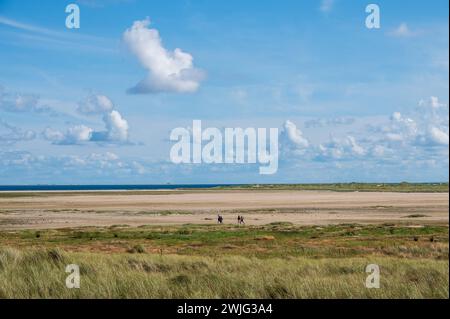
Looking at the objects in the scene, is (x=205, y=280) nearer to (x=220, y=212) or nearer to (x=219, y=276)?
(x=219, y=276)

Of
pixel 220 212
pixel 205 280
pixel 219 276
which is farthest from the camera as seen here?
pixel 220 212

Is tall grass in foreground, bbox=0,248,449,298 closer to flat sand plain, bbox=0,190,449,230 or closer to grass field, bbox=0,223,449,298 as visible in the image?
grass field, bbox=0,223,449,298

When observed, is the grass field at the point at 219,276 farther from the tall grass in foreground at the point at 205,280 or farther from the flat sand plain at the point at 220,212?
the flat sand plain at the point at 220,212

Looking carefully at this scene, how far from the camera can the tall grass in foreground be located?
11.5 m

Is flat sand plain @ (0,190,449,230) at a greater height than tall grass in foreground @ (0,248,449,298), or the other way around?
tall grass in foreground @ (0,248,449,298)

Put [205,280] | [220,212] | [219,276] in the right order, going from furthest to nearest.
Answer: [220,212]
[219,276]
[205,280]

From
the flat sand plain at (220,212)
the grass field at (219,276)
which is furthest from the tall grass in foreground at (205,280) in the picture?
the flat sand plain at (220,212)

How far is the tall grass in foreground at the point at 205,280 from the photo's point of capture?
11.5 metres

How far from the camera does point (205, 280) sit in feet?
43.0

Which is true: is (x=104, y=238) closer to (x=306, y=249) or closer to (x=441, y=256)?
(x=306, y=249)

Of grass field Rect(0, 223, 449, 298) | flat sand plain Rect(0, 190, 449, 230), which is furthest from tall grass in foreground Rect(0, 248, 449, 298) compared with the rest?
flat sand plain Rect(0, 190, 449, 230)

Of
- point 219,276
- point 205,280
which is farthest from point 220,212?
point 205,280

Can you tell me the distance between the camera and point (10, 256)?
643 inches
